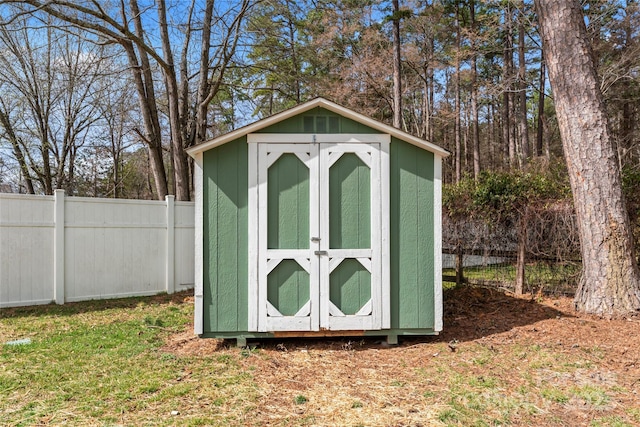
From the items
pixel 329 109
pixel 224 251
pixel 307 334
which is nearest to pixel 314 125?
pixel 329 109

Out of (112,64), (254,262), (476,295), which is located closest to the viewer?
(254,262)

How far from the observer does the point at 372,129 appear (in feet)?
14.3

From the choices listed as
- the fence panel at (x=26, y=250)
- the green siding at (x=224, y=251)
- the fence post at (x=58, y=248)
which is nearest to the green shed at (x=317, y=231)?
the green siding at (x=224, y=251)

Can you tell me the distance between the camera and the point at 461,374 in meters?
3.55

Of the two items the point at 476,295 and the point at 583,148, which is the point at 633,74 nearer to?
the point at 583,148

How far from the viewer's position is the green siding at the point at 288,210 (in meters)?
4.28

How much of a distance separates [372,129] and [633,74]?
11386 millimetres

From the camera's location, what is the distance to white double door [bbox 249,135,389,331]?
13.9 ft

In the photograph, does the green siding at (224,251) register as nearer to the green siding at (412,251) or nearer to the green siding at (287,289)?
the green siding at (287,289)

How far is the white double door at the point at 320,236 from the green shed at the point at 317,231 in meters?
0.01

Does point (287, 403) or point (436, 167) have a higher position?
point (436, 167)

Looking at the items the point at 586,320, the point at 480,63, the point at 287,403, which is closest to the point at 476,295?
the point at 586,320

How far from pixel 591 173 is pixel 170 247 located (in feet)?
21.8

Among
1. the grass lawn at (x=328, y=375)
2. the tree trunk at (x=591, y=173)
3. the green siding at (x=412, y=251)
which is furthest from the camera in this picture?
the tree trunk at (x=591, y=173)
